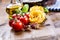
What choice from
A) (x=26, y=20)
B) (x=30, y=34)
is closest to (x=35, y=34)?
(x=30, y=34)

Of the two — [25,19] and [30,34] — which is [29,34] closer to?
[30,34]

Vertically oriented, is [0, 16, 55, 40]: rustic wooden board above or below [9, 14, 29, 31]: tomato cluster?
below

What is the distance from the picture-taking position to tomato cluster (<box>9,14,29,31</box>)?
0.97m

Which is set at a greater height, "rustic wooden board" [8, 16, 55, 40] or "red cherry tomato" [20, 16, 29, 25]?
"red cherry tomato" [20, 16, 29, 25]

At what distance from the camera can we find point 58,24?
42.8 inches

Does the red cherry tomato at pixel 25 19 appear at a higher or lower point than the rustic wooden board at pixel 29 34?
higher

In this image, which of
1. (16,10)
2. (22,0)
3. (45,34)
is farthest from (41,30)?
(22,0)

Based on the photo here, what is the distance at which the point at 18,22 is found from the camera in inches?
38.1

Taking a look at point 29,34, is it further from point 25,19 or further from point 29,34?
point 25,19

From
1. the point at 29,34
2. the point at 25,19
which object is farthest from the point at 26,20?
the point at 29,34

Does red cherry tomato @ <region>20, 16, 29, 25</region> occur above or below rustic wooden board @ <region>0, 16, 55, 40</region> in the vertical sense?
above

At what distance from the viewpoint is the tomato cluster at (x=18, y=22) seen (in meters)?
0.97

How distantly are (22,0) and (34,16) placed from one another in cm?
32

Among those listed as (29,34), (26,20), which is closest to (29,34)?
(29,34)
